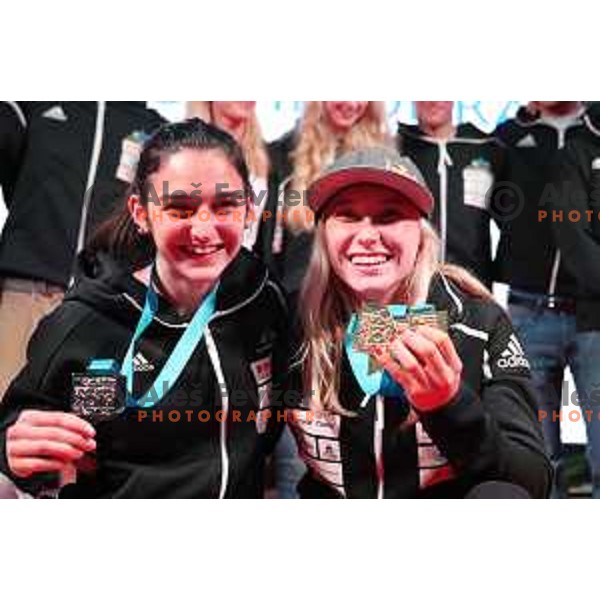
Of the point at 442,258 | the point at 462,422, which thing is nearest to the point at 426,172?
the point at 442,258

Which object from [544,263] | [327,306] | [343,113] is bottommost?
[327,306]

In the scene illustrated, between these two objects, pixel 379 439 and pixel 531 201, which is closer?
pixel 379 439

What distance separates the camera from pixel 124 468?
203 cm

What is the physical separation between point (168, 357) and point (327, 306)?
37 cm

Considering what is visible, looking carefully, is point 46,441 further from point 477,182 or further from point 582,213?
point 582,213

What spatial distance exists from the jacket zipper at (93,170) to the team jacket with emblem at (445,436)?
2.07ft

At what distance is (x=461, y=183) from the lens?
212cm

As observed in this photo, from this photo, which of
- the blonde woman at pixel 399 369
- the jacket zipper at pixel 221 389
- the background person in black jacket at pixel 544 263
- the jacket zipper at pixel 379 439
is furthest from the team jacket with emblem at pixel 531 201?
the jacket zipper at pixel 221 389

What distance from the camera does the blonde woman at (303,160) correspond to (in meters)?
2.09

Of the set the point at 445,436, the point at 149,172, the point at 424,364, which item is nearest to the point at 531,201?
the point at 424,364

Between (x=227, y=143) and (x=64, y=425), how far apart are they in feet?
2.35

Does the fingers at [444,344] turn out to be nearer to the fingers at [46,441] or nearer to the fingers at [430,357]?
the fingers at [430,357]

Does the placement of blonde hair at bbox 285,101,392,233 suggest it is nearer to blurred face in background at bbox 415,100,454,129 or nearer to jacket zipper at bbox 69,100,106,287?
blurred face in background at bbox 415,100,454,129
